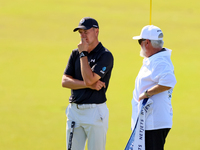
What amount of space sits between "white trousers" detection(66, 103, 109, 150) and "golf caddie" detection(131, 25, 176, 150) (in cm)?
34

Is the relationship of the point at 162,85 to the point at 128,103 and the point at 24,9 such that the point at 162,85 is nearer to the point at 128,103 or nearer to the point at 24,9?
the point at 128,103

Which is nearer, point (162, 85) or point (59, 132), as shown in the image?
point (162, 85)

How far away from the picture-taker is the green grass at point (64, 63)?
5.10 metres

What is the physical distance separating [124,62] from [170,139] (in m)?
3.32

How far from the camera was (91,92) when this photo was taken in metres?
3.34

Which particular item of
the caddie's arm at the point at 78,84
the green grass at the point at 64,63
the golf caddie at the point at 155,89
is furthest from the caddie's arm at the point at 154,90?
the green grass at the point at 64,63

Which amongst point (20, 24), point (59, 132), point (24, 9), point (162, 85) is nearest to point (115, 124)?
point (59, 132)

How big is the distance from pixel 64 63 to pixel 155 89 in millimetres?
5017

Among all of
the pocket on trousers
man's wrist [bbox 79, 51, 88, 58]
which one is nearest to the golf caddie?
the pocket on trousers

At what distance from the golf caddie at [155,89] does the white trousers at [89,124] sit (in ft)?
1.11

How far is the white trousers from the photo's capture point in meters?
Result: 3.31

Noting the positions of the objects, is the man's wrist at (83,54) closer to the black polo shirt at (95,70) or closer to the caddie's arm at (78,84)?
the black polo shirt at (95,70)

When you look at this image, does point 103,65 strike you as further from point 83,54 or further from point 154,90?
point 154,90

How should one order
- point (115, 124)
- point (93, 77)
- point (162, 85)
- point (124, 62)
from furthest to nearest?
1. point (124, 62)
2. point (115, 124)
3. point (93, 77)
4. point (162, 85)
